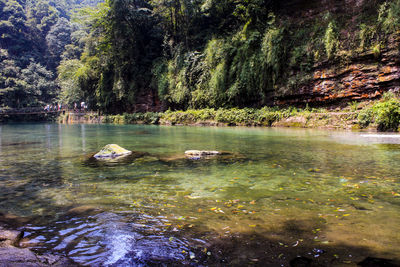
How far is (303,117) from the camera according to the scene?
52.4 ft

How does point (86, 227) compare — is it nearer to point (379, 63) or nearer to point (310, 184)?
point (310, 184)

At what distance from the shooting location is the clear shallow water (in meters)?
2.09

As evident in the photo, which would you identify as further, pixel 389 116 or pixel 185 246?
pixel 389 116

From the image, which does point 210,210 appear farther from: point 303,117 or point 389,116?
point 303,117

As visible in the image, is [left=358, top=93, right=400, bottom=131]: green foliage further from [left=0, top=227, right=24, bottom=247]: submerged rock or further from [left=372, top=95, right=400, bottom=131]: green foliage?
[left=0, top=227, right=24, bottom=247]: submerged rock

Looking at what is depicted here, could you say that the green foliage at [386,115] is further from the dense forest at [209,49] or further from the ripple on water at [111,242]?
the ripple on water at [111,242]

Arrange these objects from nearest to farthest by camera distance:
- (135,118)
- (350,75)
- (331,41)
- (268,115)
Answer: (350,75) → (331,41) → (268,115) → (135,118)

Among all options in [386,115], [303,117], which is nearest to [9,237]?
[386,115]

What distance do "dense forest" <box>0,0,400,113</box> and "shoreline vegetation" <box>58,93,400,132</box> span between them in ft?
4.21

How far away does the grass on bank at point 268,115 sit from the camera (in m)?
11.5

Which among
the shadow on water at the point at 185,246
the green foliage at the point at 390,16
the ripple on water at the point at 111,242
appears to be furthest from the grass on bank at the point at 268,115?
the ripple on water at the point at 111,242

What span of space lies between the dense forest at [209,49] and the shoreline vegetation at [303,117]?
1282mm

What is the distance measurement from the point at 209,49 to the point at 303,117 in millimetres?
11383

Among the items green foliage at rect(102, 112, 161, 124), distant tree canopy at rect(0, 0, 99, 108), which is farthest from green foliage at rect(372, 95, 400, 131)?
distant tree canopy at rect(0, 0, 99, 108)
